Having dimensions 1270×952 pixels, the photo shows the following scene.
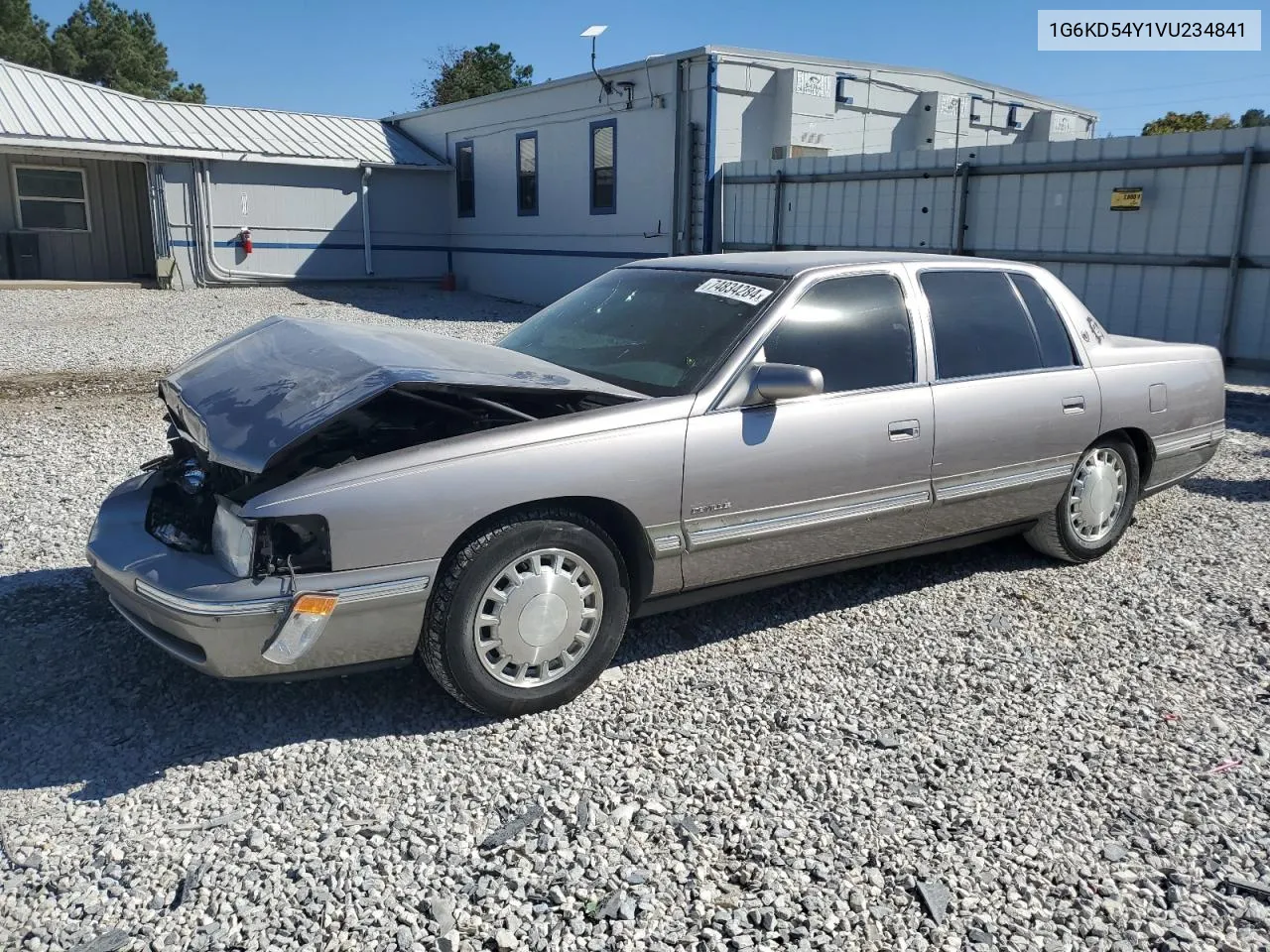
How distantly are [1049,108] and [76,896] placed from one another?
22193 millimetres

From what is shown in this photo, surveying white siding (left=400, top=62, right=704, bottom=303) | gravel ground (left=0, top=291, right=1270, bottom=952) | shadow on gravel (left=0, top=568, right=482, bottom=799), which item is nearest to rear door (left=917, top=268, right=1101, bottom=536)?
gravel ground (left=0, top=291, right=1270, bottom=952)

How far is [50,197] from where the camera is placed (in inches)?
853

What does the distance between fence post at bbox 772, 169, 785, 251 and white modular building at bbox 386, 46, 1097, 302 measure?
140cm

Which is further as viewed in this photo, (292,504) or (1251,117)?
(1251,117)

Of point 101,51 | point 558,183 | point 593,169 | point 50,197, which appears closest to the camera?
point 593,169

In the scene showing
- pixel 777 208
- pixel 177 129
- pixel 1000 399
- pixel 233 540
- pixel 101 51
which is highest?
pixel 101 51

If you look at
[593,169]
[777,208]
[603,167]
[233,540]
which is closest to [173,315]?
[593,169]

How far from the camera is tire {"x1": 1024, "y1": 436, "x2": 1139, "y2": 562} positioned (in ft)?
17.0

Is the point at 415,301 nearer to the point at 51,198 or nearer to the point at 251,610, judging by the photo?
the point at 51,198

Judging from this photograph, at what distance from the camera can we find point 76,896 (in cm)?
270

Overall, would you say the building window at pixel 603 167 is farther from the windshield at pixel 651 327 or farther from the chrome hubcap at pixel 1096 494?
the chrome hubcap at pixel 1096 494

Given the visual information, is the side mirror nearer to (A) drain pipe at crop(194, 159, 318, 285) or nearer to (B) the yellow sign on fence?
(B) the yellow sign on fence

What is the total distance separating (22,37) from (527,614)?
180ft

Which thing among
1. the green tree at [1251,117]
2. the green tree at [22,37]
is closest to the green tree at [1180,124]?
the green tree at [1251,117]
